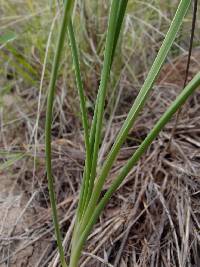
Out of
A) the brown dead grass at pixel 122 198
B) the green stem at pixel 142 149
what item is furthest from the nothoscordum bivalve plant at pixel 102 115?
the brown dead grass at pixel 122 198

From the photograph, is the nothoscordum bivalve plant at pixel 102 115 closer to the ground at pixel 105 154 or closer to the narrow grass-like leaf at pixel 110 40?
the narrow grass-like leaf at pixel 110 40

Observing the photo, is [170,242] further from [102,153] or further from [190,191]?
[102,153]

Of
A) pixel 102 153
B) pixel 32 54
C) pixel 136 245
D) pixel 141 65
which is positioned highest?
pixel 32 54

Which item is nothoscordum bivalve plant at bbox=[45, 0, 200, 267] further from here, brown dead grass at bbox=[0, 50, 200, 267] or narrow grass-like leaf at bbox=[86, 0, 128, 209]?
brown dead grass at bbox=[0, 50, 200, 267]

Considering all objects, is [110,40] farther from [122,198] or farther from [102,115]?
[122,198]

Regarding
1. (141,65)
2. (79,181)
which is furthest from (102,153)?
(141,65)

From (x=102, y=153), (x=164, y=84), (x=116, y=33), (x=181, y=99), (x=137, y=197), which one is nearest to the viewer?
(x=181, y=99)

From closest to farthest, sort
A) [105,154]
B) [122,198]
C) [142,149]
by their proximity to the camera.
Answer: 1. [142,149]
2. [122,198]
3. [105,154]

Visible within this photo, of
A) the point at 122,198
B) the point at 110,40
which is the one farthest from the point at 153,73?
the point at 122,198

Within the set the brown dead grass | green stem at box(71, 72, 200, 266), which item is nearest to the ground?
the brown dead grass
